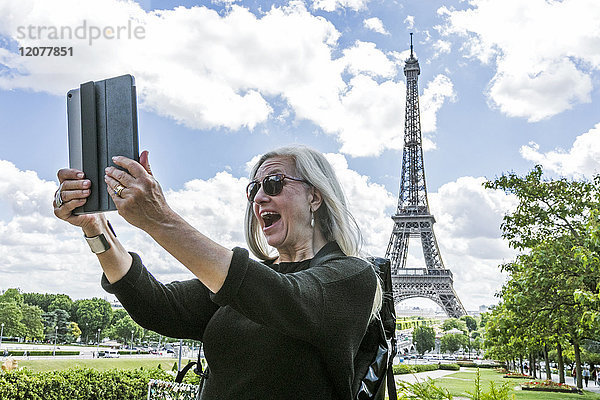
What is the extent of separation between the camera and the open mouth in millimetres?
1886

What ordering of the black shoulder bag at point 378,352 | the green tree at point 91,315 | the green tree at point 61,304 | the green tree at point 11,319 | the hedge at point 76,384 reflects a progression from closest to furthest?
the black shoulder bag at point 378,352 < the hedge at point 76,384 < the green tree at point 11,319 < the green tree at point 91,315 < the green tree at point 61,304

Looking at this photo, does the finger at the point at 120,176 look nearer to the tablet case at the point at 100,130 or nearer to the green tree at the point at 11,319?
the tablet case at the point at 100,130

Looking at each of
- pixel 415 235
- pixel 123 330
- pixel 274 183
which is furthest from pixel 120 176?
pixel 123 330

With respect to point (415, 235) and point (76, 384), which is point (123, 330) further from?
point (76, 384)

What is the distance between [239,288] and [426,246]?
47830 millimetres

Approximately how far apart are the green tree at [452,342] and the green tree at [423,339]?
1712 millimetres

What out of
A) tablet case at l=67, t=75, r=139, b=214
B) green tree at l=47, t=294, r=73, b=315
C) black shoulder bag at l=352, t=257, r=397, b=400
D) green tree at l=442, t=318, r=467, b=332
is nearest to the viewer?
tablet case at l=67, t=75, r=139, b=214

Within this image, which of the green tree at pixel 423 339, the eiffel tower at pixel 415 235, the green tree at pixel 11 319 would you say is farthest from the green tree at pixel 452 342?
the green tree at pixel 11 319

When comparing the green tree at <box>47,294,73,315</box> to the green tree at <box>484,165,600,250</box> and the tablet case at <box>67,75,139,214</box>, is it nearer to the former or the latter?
the green tree at <box>484,165,600,250</box>

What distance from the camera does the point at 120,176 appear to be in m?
1.25

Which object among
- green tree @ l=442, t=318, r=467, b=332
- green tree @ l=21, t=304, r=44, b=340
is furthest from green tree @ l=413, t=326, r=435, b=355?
green tree @ l=21, t=304, r=44, b=340

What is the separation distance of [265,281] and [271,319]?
3.7 inches

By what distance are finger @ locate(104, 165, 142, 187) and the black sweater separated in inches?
10.9

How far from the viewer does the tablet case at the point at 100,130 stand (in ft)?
4.38
